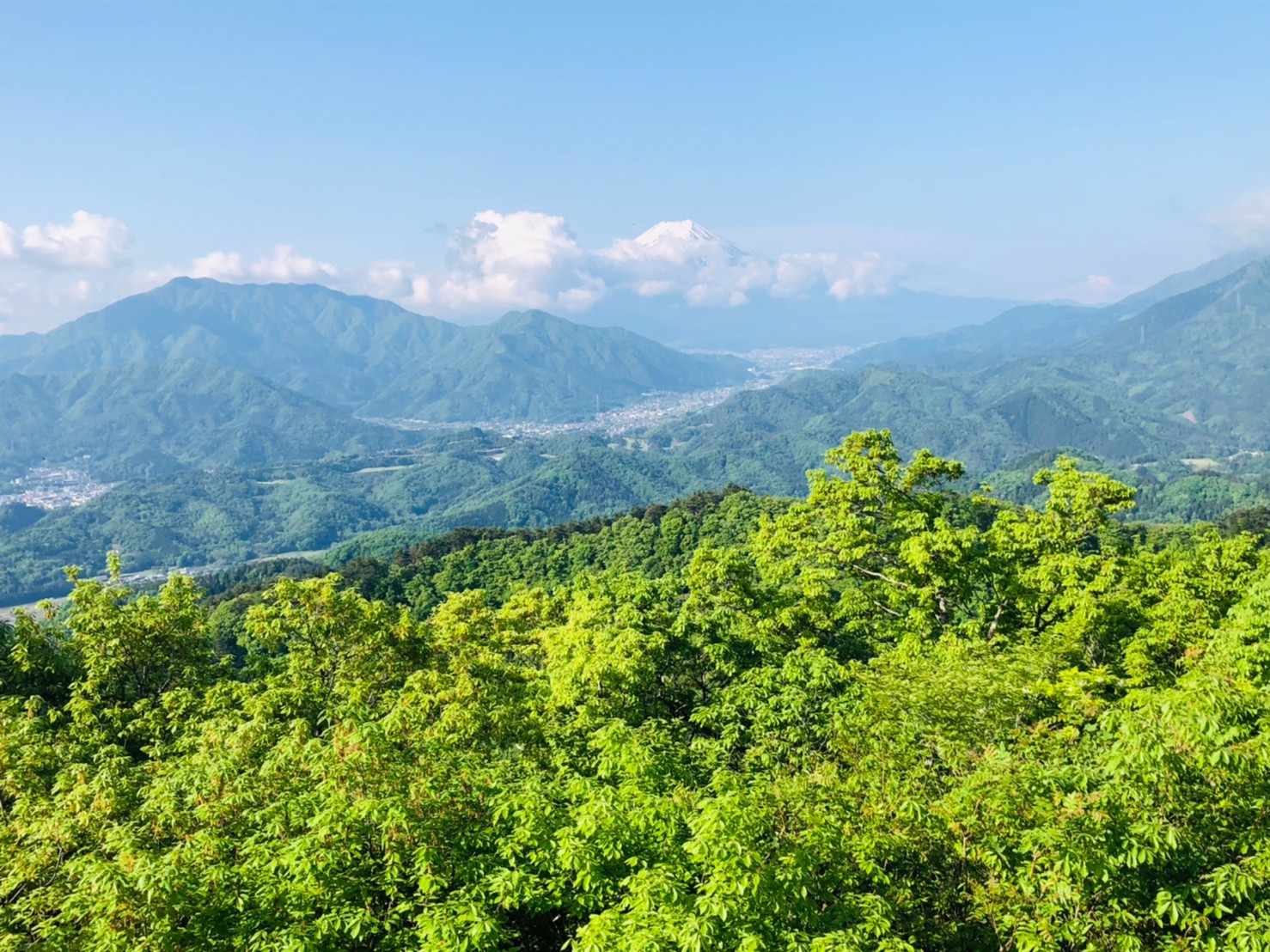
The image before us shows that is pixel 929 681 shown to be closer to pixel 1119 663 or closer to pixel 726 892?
pixel 726 892

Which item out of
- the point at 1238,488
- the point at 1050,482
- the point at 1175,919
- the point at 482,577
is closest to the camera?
the point at 1175,919

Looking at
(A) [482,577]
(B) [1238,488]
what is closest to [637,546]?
(A) [482,577]

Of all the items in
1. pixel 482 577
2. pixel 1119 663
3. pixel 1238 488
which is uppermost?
pixel 1119 663

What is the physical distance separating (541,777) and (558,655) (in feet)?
31.7

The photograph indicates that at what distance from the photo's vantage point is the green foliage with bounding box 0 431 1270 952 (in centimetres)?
822

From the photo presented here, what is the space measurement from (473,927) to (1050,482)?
23.5 m

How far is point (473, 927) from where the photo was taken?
7715mm

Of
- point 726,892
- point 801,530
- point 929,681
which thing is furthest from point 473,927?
point 801,530

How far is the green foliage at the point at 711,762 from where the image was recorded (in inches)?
324

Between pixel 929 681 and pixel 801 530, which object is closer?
pixel 929 681

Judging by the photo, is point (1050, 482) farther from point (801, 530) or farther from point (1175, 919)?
point (1175, 919)

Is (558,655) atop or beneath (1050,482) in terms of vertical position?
beneath

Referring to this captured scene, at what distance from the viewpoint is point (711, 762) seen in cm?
1472

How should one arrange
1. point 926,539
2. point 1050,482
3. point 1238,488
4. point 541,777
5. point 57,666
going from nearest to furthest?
point 541,777 < point 57,666 < point 926,539 < point 1050,482 < point 1238,488
